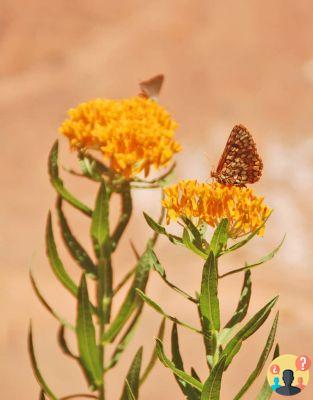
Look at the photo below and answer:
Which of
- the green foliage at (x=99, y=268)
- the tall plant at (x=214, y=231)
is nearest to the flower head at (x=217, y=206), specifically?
the tall plant at (x=214, y=231)

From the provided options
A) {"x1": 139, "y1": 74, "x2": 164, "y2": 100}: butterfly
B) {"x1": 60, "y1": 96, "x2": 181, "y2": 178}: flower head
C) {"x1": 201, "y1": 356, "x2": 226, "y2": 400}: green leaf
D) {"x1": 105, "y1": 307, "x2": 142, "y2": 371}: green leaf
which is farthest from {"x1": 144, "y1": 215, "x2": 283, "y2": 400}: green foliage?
{"x1": 139, "y1": 74, "x2": 164, "y2": 100}: butterfly

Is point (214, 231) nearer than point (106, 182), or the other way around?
point (214, 231)

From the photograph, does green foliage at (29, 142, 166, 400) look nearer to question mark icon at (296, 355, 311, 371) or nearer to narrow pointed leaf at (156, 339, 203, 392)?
narrow pointed leaf at (156, 339, 203, 392)

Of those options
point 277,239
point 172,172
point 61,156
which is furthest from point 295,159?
point 172,172

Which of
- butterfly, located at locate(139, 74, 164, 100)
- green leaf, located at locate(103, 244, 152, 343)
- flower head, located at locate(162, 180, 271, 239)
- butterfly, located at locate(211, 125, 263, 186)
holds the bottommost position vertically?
green leaf, located at locate(103, 244, 152, 343)

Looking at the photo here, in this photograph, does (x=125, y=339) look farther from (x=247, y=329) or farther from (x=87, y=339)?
(x=247, y=329)

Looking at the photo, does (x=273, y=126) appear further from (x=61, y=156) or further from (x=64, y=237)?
(x=64, y=237)

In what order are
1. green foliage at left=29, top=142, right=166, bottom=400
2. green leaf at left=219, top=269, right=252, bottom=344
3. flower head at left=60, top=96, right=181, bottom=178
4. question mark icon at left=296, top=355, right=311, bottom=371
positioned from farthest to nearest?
1. green foliage at left=29, top=142, right=166, bottom=400
2. flower head at left=60, top=96, right=181, bottom=178
3. green leaf at left=219, top=269, right=252, bottom=344
4. question mark icon at left=296, top=355, right=311, bottom=371

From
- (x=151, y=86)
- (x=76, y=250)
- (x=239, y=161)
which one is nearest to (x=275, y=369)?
(x=239, y=161)
